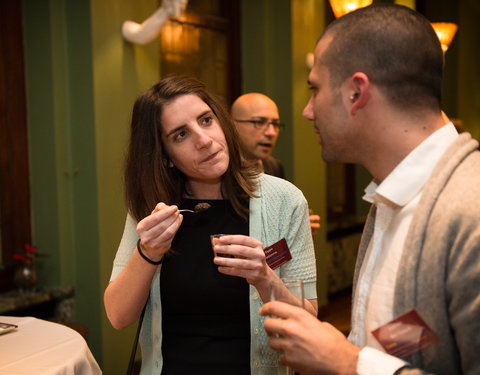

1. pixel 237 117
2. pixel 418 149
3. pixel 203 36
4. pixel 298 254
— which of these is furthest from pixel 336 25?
pixel 203 36

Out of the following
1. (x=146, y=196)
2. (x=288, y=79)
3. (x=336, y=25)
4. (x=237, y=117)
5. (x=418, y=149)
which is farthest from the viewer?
(x=288, y=79)

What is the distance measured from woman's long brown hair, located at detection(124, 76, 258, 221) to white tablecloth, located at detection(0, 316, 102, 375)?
1.61 feet

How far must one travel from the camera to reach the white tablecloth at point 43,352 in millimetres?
1675

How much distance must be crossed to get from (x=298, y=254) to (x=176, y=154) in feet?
1.78

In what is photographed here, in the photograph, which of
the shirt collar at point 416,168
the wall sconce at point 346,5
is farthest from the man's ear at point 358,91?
the wall sconce at point 346,5

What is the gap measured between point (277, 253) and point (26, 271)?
2.22 m

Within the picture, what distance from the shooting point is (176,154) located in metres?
1.97

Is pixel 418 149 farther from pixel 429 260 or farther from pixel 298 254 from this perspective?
pixel 298 254

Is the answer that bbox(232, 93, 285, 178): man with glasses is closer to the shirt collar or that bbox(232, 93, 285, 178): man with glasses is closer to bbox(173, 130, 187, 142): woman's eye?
bbox(173, 130, 187, 142): woman's eye

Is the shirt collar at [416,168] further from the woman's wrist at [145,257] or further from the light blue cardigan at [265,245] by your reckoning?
the woman's wrist at [145,257]

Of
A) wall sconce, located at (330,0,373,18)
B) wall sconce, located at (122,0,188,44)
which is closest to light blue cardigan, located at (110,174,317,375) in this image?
wall sconce, located at (330,0,373,18)

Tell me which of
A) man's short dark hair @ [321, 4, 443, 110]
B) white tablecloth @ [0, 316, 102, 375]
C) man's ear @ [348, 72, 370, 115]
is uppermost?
man's short dark hair @ [321, 4, 443, 110]

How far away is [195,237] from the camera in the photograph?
1.94 m

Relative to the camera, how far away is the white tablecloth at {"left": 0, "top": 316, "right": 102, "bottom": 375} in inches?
65.9
